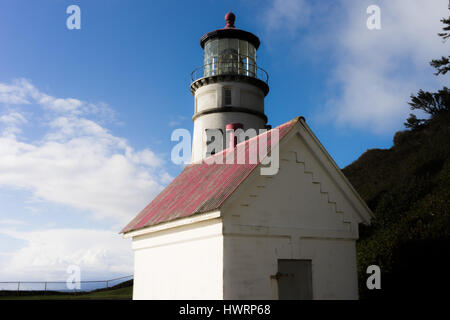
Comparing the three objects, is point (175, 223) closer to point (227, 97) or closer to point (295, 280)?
point (295, 280)

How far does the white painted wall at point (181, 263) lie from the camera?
9789 mm

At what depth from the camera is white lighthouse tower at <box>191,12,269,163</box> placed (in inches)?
1152

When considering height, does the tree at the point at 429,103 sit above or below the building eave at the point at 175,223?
above

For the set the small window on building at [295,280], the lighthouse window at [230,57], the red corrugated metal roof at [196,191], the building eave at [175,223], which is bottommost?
the small window on building at [295,280]

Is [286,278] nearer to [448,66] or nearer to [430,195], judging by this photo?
[430,195]

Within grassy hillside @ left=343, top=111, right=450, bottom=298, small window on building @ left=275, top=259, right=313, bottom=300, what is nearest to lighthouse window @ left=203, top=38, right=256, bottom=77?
grassy hillside @ left=343, top=111, right=450, bottom=298

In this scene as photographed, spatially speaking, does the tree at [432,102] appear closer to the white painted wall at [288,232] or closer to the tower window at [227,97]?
the tower window at [227,97]

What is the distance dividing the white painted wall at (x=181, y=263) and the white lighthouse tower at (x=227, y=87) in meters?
16.1

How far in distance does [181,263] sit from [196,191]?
6.79 ft

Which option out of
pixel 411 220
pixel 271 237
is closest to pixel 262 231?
pixel 271 237

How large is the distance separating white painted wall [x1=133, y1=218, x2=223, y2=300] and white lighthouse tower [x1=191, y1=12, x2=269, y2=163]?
16.1 metres

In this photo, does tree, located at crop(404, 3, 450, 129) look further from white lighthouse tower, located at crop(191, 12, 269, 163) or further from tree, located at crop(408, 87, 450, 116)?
white lighthouse tower, located at crop(191, 12, 269, 163)

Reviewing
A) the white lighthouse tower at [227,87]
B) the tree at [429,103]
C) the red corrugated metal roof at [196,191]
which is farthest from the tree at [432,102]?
the red corrugated metal roof at [196,191]
